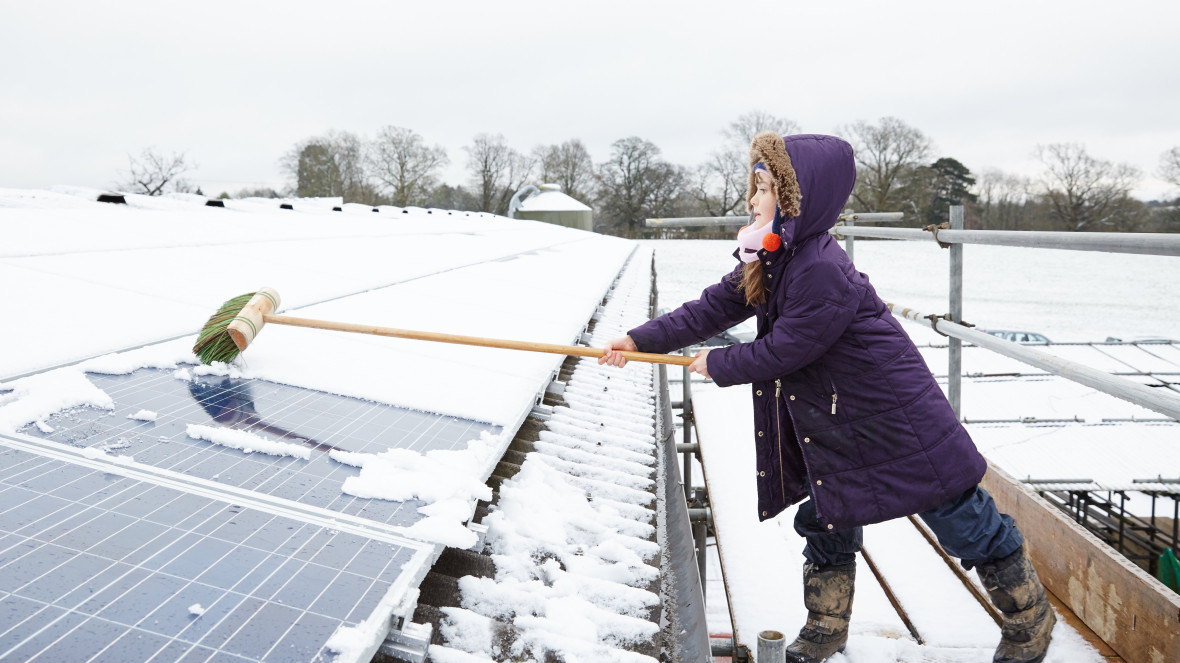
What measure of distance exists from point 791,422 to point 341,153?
54950 mm

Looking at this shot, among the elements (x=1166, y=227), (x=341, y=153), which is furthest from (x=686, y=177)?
(x=1166, y=227)

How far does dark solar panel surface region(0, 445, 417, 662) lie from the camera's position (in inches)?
50.3

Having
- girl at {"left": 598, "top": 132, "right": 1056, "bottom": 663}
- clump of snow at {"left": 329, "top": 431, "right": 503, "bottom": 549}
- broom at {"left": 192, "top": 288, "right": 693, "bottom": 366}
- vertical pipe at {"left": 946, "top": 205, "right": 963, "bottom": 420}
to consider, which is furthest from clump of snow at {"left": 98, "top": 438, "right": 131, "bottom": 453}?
vertical pipe at {"left": 946, "top": 205, "right": 963, "bottom": 420}

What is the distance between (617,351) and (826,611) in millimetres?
1168

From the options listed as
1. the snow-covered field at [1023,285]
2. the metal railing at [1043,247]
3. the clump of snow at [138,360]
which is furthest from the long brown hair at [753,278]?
the snow-covered field at [1023,285]

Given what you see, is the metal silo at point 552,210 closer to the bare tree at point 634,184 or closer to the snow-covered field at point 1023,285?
the snow-covered field at point 1023,285

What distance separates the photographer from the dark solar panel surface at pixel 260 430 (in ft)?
6.40

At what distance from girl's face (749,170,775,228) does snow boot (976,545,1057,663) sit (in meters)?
1.30

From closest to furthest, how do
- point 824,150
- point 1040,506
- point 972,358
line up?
point 824,150 < point 1040,506 < point 972,358

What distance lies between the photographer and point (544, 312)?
5527 millimetres

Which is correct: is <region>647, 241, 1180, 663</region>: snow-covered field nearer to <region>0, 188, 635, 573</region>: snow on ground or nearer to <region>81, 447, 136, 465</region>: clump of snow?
<region>0, 188, 635, 573</region>: snow on ground

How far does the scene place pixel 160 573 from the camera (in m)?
1.47

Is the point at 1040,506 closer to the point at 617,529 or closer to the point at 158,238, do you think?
the point at 617,529

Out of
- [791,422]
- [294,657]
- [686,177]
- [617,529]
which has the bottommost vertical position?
[617,529]
